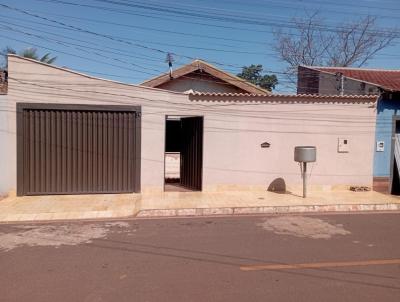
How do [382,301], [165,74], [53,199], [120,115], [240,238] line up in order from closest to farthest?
1. [382,301]
2. [240,238]
3. [53,199]
4. [120,115]
5. [165,74]

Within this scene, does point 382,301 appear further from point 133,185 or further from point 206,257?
point 133,185

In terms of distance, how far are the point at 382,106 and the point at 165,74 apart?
9.69 metres

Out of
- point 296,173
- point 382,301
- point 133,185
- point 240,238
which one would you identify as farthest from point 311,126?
point 382,301

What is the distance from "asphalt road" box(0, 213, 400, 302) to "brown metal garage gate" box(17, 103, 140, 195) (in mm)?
3149

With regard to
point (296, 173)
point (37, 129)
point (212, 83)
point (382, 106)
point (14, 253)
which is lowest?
point (14, 253)

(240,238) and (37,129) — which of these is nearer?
(240,238)

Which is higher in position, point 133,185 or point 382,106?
point 382,106

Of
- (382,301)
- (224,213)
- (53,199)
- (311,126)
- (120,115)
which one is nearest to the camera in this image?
(382,301)

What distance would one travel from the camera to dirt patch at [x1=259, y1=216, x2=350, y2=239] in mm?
8105

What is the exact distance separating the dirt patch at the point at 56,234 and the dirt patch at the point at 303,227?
2.86 meters

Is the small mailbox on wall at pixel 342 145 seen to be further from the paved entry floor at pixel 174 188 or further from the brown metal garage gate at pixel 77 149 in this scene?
the brown metal garage gate at pixel 77 149

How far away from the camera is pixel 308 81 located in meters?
23.1

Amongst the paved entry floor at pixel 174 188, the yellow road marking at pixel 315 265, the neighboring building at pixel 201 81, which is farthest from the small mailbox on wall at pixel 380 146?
the yellow road marking at pixel 315 265

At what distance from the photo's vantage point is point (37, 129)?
458 inches
